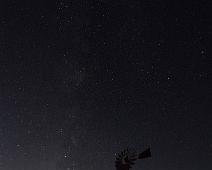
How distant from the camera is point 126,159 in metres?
11.8

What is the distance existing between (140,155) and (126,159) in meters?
0.64

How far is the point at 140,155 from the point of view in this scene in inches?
453
